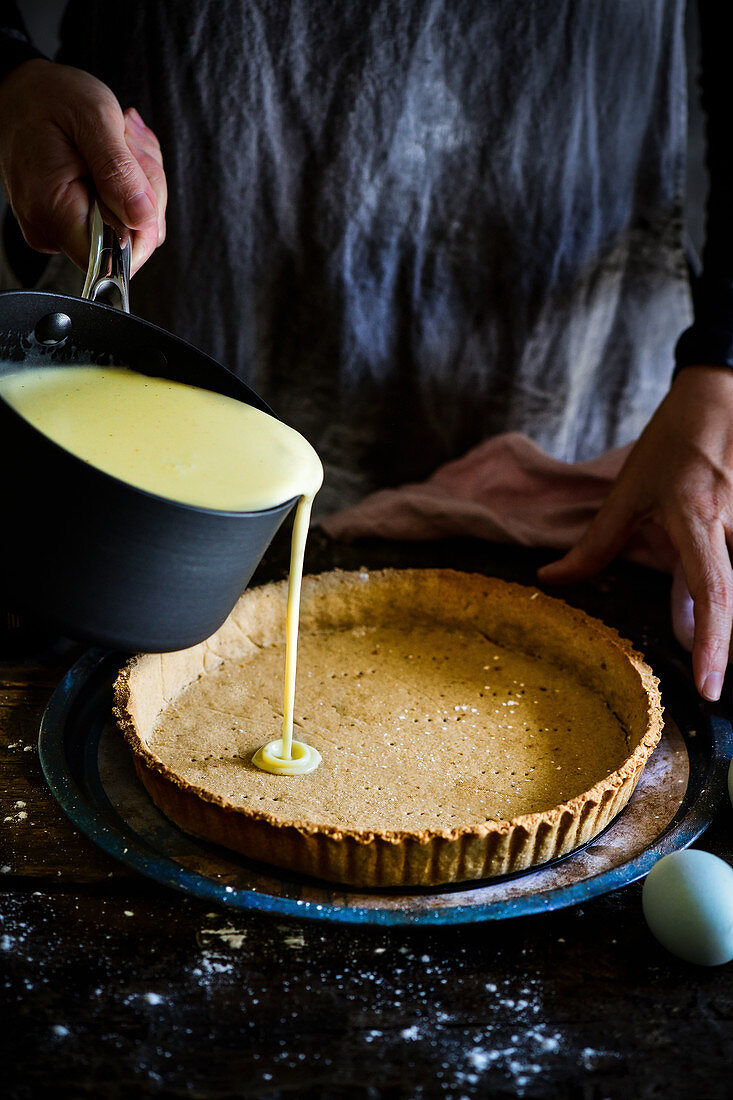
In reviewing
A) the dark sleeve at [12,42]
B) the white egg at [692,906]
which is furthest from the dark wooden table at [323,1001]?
the dark sleeve at [12,42]

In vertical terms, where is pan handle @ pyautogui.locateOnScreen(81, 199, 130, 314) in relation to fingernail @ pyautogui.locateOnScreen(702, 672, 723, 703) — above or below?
above

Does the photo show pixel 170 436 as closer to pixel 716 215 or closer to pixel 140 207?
pixel 140 207

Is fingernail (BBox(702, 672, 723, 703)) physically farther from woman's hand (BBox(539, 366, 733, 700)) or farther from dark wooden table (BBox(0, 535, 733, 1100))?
dark wooden table (BBox(0, 535, 733, 1100))

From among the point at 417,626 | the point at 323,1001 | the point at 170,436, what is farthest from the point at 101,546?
the point at 417,626

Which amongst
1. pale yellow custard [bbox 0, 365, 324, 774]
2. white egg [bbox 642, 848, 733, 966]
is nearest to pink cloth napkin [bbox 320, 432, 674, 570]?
pale yellow custard [bbox 0, 365, 324, 774]

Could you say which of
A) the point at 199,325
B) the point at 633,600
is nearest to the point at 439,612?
the point at 633,600

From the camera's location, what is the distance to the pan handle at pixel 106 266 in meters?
1.03

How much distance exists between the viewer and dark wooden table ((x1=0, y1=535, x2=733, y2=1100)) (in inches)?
27.5

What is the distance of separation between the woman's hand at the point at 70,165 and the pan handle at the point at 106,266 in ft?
0.08

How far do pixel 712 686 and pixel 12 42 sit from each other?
1329 millimetres

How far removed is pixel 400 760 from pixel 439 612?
1.22 ft

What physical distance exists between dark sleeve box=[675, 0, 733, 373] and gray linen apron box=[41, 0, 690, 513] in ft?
0.47

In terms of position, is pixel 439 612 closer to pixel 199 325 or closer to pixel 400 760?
pixel 400 760

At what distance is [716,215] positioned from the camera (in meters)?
1.60
